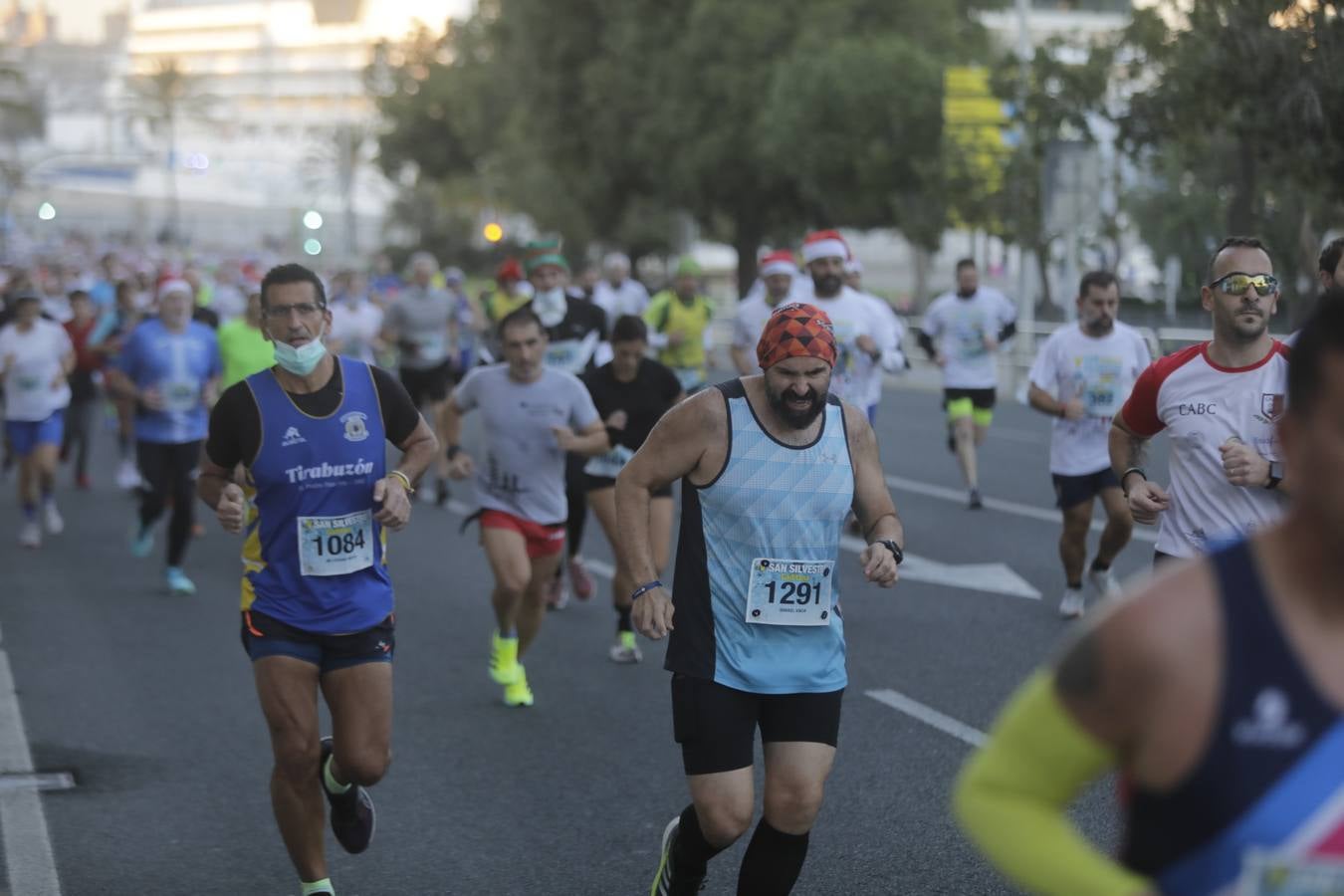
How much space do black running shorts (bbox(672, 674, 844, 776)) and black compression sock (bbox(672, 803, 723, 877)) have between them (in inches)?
5.8

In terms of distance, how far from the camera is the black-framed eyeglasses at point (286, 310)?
568 cm

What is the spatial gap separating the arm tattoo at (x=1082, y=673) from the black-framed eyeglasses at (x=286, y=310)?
375 cm

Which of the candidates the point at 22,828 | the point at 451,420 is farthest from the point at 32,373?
the point at 22,828

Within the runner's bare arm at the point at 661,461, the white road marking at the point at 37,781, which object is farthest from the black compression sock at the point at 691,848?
the white road marking at the point at 37,781

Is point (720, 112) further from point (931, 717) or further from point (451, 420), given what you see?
point (931, 717)

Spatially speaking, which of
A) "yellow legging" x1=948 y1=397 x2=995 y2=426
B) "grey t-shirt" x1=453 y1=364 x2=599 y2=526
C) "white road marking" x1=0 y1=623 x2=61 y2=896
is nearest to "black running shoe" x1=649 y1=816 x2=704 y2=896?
"white road marking" x1=0 y1=623 x2=61 y2=896

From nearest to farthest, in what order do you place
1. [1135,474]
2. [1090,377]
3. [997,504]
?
1. [1135,474]
2. [1090,377]
3. [997,504]

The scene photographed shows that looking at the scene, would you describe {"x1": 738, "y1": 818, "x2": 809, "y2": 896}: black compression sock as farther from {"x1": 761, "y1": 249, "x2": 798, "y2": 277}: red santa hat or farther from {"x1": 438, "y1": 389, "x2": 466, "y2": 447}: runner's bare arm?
{"x1": 761, "y1": 249, "x2": 798, "y2": 277}: red santa hat

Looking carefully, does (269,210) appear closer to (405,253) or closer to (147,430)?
(405,253)

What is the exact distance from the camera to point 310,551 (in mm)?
5535

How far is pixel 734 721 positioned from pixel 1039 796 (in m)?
2.49

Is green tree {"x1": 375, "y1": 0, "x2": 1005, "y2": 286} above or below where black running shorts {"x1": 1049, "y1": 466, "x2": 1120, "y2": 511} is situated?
above

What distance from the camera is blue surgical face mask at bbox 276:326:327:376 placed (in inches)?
220

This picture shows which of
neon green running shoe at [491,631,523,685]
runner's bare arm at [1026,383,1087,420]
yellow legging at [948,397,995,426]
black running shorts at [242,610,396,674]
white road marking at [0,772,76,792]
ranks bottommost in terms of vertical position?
white road marking at [0,772,76,792]
